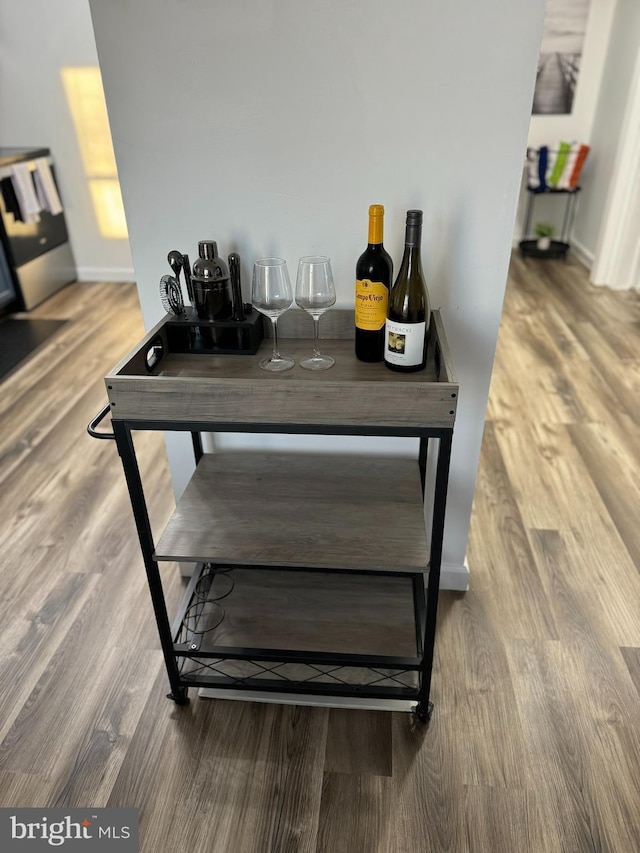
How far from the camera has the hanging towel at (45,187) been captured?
4.09m

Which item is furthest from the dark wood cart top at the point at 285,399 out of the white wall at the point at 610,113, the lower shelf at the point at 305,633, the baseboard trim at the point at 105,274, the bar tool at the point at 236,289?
the white wall at the point at 610,113

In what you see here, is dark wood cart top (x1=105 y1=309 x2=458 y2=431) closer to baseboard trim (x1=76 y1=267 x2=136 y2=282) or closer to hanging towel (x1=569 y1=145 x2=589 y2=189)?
baseboard trim (x1=76 y1=267 x2=136 y2=282)

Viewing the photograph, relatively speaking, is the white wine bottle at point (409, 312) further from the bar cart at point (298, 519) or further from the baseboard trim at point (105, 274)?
the baseboard trim at point (105, 274)

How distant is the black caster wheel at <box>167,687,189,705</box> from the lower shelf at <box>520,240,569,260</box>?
4.65 meters

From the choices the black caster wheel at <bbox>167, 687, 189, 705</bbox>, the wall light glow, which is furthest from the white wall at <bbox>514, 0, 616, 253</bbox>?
the black caster wheel at <bbox>167, 687, 189, 705</bbox>

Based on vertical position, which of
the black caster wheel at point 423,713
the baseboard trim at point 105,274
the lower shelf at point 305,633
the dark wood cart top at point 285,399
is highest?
the dark wood cart top at point 285,399

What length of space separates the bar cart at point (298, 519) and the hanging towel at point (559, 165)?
4.02 m

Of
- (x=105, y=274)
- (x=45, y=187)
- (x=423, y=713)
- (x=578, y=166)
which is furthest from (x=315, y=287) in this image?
(x=578, y=166)

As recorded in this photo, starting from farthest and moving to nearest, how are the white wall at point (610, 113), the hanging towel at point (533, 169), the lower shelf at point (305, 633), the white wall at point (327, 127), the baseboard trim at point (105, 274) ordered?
the hanging towel at point (533, 169)
the baseboard trim at point (105, 274)
the white wall at point (610, 113)
the lower shelf at point (305, 633)
the white wall at point (327, 127)

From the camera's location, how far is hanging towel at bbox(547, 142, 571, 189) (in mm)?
4754

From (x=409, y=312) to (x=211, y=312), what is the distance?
1.46 feet

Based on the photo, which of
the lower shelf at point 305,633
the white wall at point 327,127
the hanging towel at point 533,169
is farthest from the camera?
the hanging towel at point 533,169

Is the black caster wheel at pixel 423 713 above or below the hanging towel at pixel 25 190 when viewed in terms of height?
below

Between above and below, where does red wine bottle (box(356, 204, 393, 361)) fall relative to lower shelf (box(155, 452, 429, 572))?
above
